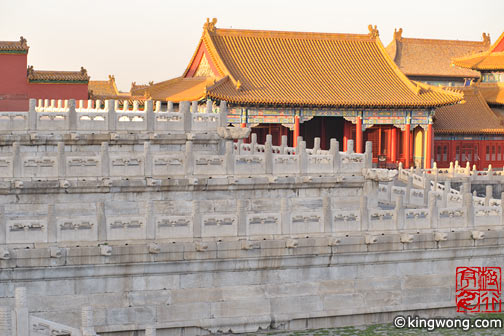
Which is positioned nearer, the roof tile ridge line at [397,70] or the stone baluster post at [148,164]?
the stone baluster post at [148,164]

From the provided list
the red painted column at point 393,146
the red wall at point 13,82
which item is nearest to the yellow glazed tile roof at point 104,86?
the red painted column at point 393,146

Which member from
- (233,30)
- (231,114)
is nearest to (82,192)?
(231,114)

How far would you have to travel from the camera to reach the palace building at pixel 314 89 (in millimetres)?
45281

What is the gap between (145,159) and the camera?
68.0ft

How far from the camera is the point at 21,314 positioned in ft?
48.3

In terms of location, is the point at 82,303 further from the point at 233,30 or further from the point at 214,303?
the point at 233,30

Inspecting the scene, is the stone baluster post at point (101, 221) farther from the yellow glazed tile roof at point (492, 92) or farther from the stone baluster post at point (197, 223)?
the yellow glazed tile roof at point (492, 92)

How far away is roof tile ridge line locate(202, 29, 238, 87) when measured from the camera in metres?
45.2

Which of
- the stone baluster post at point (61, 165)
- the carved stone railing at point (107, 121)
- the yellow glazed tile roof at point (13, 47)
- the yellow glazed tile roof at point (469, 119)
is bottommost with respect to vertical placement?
the stone baluster post at point (61, 165)

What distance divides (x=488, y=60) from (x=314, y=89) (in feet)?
47.0

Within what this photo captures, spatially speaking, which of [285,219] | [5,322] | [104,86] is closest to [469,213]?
[285,219]

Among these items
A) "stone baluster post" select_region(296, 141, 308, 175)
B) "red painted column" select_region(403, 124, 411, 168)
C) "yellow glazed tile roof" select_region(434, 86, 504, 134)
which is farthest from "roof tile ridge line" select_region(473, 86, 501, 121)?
"stone baluster post" select_region(296, 141, 308, 175)

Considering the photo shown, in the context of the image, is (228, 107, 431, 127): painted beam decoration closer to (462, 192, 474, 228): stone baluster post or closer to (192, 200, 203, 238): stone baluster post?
(462, 192, 474, 228): stone baluster post

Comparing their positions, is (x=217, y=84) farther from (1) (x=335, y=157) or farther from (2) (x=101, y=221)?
(2) (x=101, y=221)
